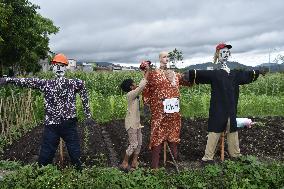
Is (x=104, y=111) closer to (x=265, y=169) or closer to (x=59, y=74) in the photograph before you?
(x=59, y=74)

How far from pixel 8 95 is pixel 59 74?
16.2ft

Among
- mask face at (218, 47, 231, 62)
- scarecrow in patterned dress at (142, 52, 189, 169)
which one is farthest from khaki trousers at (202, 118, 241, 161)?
mask face at (218, 47, 231, 62)

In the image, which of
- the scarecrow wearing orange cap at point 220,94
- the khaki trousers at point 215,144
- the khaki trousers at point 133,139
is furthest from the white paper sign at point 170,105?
the khaki trousers at point 215,144

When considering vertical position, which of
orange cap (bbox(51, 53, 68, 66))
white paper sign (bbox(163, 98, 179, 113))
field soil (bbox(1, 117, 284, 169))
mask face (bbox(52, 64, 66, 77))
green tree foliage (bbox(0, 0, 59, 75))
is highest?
green tree foliage (bbox(0, 0, 59, 75))

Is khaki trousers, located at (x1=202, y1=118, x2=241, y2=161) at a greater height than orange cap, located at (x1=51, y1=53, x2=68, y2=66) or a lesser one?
lesser

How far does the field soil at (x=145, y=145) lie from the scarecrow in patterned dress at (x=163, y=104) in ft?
1.53

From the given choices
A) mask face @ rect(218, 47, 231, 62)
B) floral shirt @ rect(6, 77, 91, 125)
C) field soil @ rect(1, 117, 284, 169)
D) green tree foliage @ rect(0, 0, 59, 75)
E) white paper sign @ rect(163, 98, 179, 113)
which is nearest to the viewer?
floral shirt @ rect(6, 77, 91, 125)

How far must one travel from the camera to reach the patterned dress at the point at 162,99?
20.5 feet

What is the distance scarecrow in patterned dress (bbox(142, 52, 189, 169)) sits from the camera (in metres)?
6.23

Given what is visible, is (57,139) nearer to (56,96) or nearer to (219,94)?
(56,96)

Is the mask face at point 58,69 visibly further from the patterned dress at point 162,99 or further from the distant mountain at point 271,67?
the distant mountain at point 271,67

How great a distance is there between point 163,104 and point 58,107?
1.40 m

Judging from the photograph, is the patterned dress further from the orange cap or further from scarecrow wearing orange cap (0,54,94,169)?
the orange cap

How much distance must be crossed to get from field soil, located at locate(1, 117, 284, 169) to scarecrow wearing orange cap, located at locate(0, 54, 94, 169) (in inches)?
34.5
